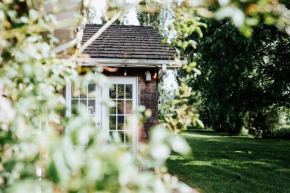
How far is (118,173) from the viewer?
96cm

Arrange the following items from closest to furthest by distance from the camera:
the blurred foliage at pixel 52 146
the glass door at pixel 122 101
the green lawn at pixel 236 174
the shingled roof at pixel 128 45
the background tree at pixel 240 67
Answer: the blurred foliage at pixel 52 146 < the green lawn at pixel 236 174 < the shingled roof at pixel 128 45 < the glass door at pixel 122 101 < the background tree at pixel 240 67

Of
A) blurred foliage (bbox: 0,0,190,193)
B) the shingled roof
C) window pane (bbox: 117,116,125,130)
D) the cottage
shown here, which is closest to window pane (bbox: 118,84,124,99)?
the cottage

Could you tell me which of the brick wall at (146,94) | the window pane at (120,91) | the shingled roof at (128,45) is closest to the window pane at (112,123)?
the window pane at (120,91)

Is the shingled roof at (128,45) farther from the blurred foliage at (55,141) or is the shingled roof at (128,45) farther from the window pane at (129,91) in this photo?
the blurred foliage at (55,141)

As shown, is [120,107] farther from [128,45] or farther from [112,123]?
[128,45]

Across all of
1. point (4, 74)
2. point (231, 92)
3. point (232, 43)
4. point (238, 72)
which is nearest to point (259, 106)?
point (231, 92)

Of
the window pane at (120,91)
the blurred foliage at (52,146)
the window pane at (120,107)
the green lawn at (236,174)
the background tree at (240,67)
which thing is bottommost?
the green lawn at (236,174)

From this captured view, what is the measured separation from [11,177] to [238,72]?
11.0 meters

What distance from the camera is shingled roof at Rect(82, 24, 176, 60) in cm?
806

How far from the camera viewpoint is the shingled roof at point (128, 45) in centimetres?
806

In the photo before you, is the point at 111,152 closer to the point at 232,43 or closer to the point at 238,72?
the point at 232,43

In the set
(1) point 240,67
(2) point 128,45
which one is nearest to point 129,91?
(2) point 128,45

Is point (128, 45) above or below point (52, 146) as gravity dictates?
above

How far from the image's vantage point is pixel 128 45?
8.88 meters
